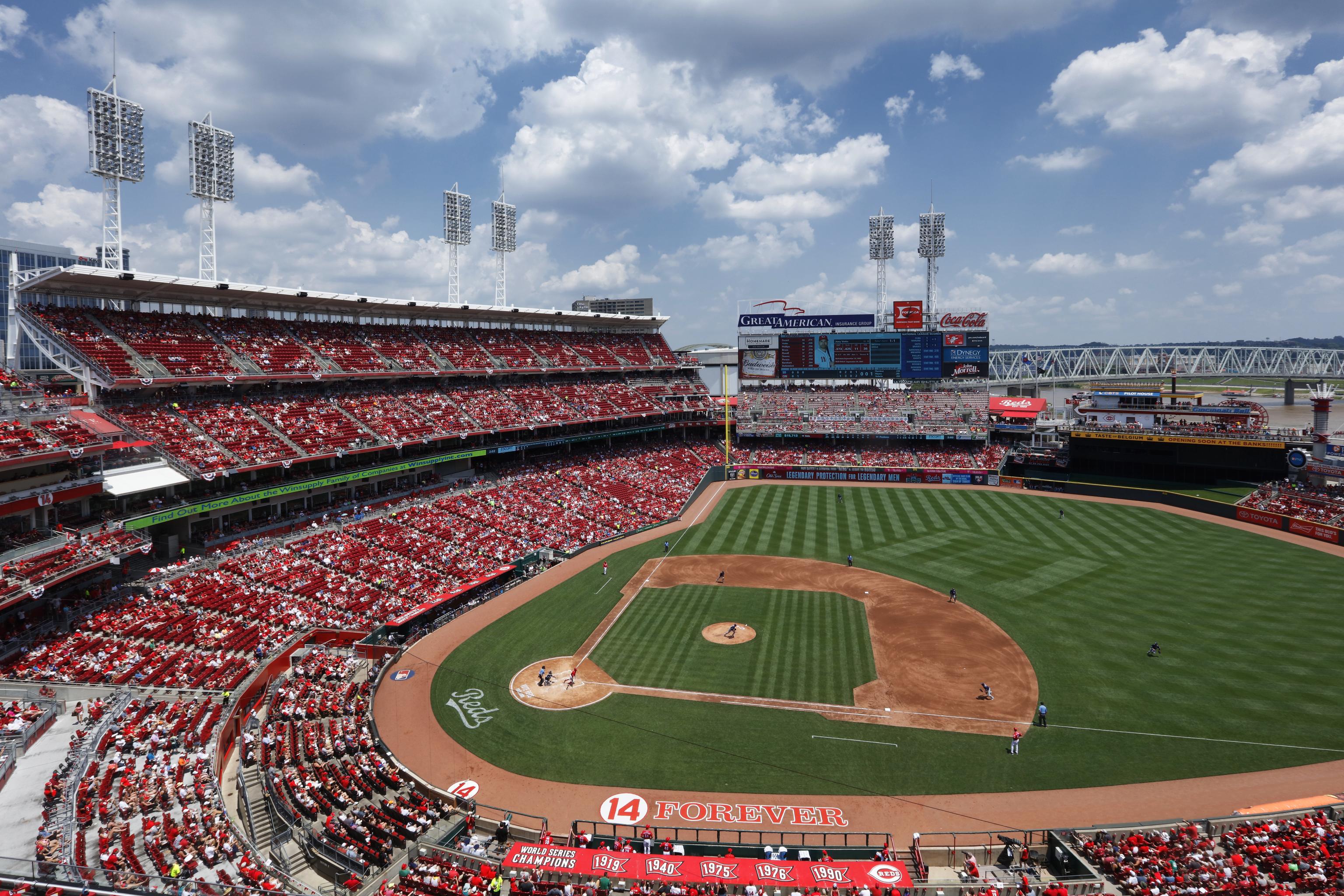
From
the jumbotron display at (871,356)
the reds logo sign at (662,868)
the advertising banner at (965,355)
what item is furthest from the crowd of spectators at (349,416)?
the advertising banner at (965,355)

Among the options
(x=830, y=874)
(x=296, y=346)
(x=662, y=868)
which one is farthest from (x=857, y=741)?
(x=296, y=346)

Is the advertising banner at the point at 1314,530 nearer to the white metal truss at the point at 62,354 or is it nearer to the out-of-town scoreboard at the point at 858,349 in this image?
the out-of-town scoreboard at the point at 858,349

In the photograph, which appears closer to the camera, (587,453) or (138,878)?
(138,878)

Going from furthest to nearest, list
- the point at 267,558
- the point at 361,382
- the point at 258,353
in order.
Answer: the point at 361,382 → the point at 258,353 → the point at 267,558

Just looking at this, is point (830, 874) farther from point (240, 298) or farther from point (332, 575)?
point (240, 298)

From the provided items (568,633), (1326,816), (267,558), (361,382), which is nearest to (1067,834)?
(1326,816)

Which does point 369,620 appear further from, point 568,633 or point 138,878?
point 138,878
